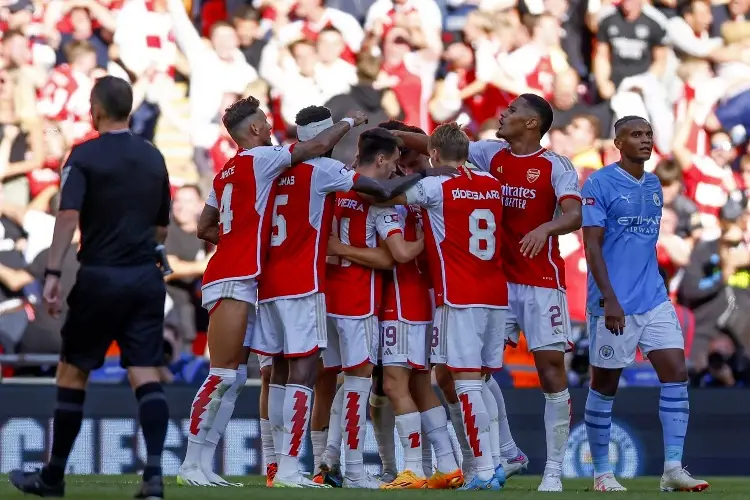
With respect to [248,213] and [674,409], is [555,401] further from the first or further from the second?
[248,213]

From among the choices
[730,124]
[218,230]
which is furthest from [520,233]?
[730,124]

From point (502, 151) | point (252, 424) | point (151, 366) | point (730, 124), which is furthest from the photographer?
point (730, 124)

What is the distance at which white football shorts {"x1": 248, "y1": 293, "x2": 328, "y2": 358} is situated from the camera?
854cm

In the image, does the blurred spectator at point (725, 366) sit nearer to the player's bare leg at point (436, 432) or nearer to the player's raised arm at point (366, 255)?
the player's bare leg at point (436, 432)

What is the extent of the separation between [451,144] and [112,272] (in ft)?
8.76

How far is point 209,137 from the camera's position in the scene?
46.0ft

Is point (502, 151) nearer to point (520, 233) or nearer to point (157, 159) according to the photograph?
point (520, 233)

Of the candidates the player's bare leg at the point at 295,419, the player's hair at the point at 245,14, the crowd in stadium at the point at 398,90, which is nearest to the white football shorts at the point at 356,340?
the player's bare leg at the point at 295,419

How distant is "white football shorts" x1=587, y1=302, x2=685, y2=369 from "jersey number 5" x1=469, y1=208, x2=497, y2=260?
3.18 feet

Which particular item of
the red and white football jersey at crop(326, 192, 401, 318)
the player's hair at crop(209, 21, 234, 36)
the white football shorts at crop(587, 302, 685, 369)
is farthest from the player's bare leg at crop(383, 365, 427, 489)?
the player's hair at crop(209, 21, 234, 36)

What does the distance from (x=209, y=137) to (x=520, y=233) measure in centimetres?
568

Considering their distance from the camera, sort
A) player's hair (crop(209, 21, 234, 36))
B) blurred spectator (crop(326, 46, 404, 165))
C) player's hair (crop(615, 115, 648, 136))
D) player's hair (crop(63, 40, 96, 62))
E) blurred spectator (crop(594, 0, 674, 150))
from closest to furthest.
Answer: player's hair (crop(615, 115, 648, 136)) → player's hair (crop(63, 40, 96, 62)) → blurred spectator (crop(326, 46, 404, 165)) → player's hair (crop(209, 21, 234, 36)) → blurred spectator (crop(594, 0, 674, 150))

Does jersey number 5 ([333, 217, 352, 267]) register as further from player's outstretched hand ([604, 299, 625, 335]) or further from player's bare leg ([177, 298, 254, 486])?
player's outstretched hand ([604, 299, 625, 335])

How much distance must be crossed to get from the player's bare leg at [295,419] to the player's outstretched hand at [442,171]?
1.40 meters
